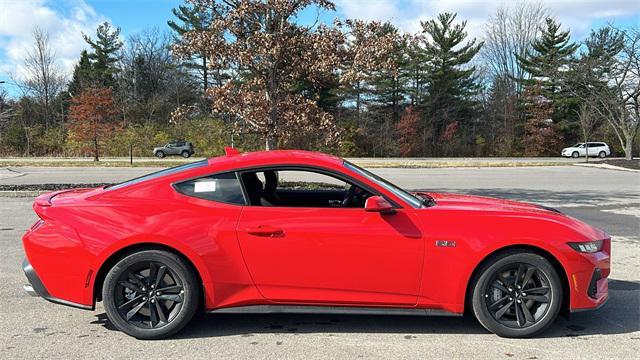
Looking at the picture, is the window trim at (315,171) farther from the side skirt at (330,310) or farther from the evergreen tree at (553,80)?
the evergreen tree at (553,80)

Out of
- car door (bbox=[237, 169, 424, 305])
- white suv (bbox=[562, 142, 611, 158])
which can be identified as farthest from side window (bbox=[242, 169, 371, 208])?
white suv (bbox=[562, 142, 611, 158])

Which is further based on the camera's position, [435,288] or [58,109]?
[58,109]

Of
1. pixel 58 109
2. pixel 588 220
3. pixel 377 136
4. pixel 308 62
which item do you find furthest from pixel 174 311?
pixel 58 109

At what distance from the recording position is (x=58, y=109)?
52938mm

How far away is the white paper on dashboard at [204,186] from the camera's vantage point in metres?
3.77

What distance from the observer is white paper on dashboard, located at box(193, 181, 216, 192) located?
3768 mm

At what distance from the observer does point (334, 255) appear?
359cm

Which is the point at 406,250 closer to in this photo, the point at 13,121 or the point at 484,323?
the point at 484,323

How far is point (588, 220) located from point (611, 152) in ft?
147

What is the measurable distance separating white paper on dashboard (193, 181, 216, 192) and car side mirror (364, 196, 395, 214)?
3.95ft

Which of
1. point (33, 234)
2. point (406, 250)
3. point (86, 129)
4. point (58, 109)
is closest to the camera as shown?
point (406, 250)

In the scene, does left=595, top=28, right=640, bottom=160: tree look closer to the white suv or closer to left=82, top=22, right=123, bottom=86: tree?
the white suv


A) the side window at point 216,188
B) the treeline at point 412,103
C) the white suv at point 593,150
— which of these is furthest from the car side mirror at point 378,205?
the white suv at point 593,150

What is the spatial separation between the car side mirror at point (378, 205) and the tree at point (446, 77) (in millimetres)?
48198
